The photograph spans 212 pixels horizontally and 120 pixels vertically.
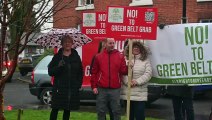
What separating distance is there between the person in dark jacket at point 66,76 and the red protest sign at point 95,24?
0.97 meters

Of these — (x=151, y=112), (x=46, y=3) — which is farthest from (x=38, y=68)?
(x=46, y=3)

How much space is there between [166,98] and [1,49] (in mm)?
9603

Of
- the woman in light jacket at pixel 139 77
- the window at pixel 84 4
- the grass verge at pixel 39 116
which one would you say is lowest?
the grass verge at pixel 39 116

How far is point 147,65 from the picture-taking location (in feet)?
26.3

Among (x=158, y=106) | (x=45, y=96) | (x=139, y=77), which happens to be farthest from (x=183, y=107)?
(x=45, y=96)

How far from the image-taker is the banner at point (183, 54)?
Result: 26.2 ft

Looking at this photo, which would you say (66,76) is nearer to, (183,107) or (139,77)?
(139,77)

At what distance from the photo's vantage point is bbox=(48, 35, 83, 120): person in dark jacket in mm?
8016

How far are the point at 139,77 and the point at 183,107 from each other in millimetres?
1438

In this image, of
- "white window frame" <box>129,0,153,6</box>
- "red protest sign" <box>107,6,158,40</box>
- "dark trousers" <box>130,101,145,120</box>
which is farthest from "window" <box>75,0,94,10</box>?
"dark trousers" <box>130,101,145,120</box>

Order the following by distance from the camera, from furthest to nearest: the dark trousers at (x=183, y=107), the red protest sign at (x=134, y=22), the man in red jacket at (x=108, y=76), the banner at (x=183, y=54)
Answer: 1. the dark trousers at (x=183, y=107)
2. the banner at (x=183, y=54)
3. the man in red jacket at (x=108, y=76)
4. the red protest sign at (x=134, y=22)

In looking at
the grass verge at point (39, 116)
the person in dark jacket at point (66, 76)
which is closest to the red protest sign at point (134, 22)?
the person in dark jacket at point (66, 76)

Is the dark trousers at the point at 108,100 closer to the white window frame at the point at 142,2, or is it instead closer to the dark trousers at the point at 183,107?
the dark trousers at the point at 183,107

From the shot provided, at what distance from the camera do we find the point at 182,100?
8773 millimetres
